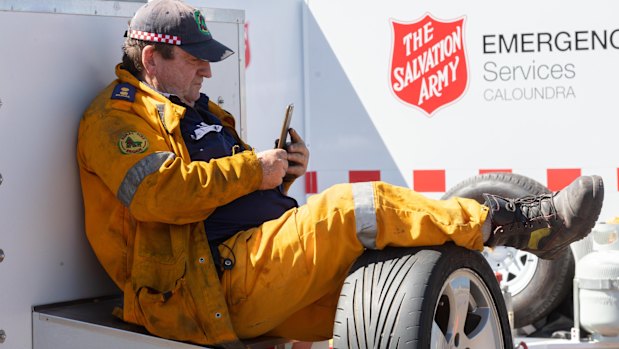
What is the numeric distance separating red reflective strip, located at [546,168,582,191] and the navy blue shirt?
2.04m

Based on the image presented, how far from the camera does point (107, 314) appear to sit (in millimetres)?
3639

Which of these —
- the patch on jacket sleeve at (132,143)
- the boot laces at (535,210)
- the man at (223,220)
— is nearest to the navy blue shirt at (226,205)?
the man at (223,220)

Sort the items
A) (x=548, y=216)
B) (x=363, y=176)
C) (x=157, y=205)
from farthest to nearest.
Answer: (x=363, y=176) < (x=548, y=216) < (x=157, y=205)

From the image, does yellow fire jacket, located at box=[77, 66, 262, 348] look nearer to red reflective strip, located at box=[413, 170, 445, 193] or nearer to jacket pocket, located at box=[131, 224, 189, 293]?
jacket pocket, located at box=[131, 224, 189, 293]

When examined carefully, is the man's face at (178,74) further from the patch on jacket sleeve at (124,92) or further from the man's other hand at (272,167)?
the man's other hand at (272,167)

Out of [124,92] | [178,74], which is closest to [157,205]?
[124,92]

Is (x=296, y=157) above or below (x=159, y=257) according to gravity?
above

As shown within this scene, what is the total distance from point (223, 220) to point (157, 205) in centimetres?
27

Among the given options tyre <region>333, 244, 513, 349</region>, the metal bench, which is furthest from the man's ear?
tyre <region>333, 244, 513, 349</region>

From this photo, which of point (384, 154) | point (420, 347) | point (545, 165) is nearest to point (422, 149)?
point (384, 154)

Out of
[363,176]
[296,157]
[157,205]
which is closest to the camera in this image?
[157,205]

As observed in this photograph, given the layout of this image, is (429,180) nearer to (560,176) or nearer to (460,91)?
(460,91)

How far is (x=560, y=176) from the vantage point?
5422mm

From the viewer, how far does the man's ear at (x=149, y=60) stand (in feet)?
12.1
